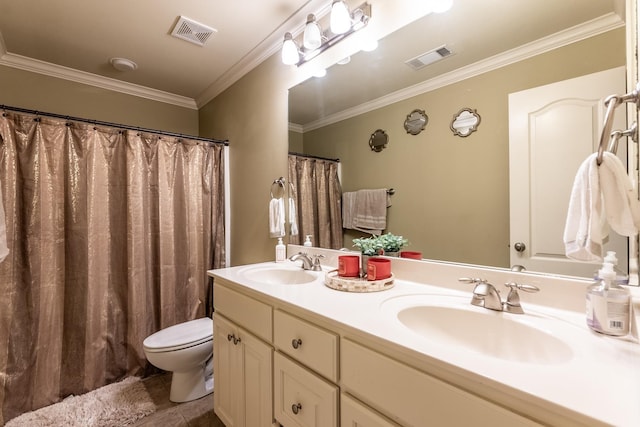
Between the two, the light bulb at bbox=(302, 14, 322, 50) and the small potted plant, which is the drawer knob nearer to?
the small potted plant

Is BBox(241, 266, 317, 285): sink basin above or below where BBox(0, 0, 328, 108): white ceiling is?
below

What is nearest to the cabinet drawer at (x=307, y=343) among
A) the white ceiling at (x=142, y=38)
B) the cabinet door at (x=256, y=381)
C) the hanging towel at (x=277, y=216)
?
the cabinet door at (x=256, y=381)

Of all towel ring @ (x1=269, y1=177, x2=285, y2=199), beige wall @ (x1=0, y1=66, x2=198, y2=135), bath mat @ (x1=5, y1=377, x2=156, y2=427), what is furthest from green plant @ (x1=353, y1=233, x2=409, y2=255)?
beige wall @ (x1=0, y1=66, x2=198, y2=135)

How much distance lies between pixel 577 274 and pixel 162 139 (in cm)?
247

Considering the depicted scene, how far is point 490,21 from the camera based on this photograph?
42.9 inches

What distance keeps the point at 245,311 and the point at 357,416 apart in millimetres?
657

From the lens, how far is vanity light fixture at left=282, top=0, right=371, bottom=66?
138cm

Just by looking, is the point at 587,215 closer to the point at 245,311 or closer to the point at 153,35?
the point at 245,311

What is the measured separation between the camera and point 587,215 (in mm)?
733

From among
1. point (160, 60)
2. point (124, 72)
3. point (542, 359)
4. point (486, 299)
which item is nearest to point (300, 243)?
point (486, 299)

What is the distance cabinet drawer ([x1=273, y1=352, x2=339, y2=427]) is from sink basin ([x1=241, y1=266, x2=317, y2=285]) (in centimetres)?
52

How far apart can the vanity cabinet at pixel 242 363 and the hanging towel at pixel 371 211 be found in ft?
2.17

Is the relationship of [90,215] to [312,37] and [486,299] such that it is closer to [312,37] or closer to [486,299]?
[312,37]

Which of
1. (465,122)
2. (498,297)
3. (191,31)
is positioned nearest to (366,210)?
(465,122)
